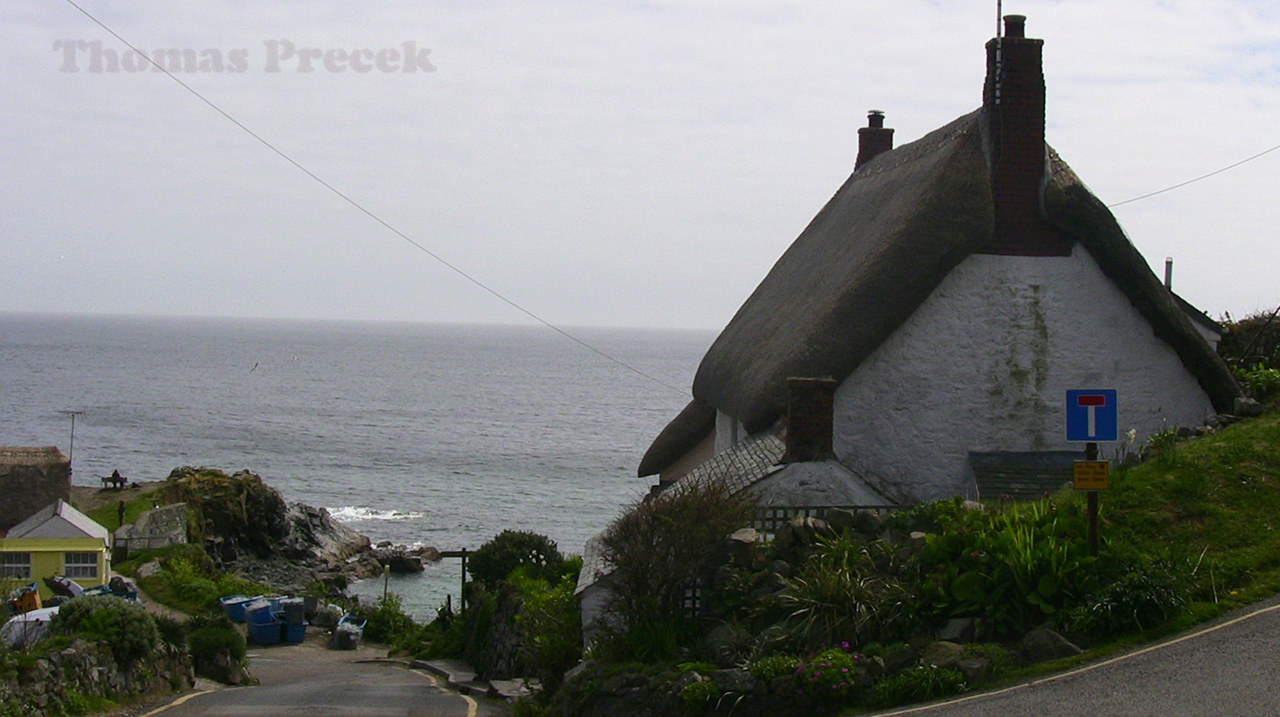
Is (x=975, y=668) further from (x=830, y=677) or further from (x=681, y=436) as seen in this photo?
(x=681, y=436)

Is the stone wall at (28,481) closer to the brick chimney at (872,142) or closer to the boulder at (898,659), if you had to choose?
the brick chimney at (872,142)

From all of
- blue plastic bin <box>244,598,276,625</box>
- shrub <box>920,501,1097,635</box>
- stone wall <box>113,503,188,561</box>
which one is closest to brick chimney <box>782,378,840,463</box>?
shrub <box>920,501,1097,635</box>

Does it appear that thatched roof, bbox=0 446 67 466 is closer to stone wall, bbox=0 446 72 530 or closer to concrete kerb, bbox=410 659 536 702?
stone wall, bbox=0 446 72 530

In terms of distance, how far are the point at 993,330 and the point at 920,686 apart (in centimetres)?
883

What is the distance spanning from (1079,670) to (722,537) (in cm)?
442

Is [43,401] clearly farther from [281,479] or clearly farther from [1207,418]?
[1207,418]

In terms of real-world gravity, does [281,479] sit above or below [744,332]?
below

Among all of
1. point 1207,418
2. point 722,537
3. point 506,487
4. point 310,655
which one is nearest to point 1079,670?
point 722,537

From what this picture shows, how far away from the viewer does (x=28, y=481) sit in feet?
135

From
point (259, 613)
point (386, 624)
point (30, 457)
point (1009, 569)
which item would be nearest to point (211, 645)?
point (259, 613)

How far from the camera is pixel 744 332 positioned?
2459 centimetres

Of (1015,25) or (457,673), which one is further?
(457,673)

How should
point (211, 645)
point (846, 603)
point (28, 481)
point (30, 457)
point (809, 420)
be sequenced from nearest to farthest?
point (846, 603) < point (809, 420) < point (211, 645) < point (28, 481) < point (30, 457)

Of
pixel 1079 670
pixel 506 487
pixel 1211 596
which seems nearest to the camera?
pixel 1079 670
